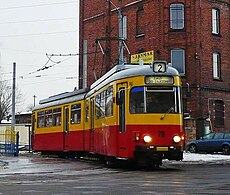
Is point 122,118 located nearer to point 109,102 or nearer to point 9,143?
point 109,102

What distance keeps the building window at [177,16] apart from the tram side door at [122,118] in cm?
2540

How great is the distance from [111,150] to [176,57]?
2458cm

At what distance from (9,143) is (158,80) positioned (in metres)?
20.3

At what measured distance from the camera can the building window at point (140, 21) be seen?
155 feet

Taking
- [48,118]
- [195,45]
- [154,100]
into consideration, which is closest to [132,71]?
[154,100]

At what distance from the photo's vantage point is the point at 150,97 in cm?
1939

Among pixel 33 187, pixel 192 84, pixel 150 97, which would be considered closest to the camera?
pixel 33 187

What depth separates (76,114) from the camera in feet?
91.4

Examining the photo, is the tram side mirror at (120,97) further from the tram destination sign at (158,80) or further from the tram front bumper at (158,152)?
the tram front bumper at (158,152)

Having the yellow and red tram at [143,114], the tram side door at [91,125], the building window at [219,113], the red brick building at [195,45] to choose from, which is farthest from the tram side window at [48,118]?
the building window at [219,113]

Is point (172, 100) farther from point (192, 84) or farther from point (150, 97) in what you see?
point (192, 84)

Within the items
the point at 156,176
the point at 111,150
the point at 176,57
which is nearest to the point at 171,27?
the point at 176,57

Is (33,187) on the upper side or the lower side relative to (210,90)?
lower

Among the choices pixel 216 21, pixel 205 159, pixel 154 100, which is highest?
pixel 216 21
